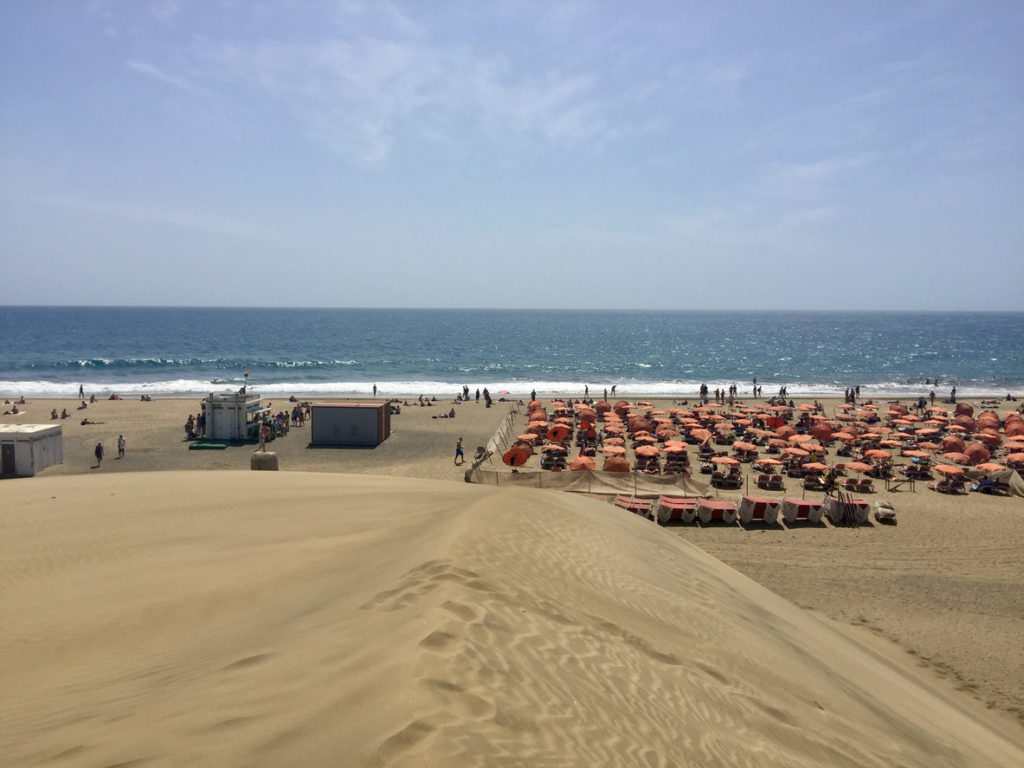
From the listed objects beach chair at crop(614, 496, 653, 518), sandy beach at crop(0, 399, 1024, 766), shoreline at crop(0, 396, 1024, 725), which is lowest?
shoreline at crop(0, 396, 1024, 725)

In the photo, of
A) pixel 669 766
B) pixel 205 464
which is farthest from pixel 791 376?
pixel 669 766

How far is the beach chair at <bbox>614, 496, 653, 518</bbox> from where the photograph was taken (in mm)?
18427

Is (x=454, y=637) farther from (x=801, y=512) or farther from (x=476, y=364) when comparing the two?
(x=476, y=364)

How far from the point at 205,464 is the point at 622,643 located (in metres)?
22.5

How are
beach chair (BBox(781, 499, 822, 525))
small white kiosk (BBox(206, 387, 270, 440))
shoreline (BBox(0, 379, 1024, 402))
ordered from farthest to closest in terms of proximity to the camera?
shoreline (BBox(0, 379, 1024, 402)) < small white kiosk (BBox(206, 387, 270, 440)) < beach chair (BBox(781, 499, 822, 525))

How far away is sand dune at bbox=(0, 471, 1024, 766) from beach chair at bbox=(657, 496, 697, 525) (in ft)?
21.9

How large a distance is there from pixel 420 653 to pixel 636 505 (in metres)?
14.5

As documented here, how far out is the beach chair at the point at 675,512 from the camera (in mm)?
18578

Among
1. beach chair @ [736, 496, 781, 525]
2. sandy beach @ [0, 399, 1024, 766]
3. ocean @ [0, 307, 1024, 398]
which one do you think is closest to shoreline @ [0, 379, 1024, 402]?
ocean @ [0, 307, 1024, 398]

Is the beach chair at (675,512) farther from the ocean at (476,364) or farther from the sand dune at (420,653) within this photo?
the ocean at (476,364)

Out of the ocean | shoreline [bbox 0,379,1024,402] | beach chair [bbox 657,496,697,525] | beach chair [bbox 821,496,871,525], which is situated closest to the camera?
beach chair [bbox 657,496,697,525]

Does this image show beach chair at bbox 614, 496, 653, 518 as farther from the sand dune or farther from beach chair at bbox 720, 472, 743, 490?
the sand dune

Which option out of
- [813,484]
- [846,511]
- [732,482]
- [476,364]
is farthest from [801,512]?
[476,364]

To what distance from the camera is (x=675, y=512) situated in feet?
61.0
